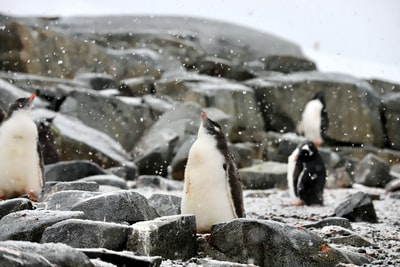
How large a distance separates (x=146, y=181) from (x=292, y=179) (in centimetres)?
178

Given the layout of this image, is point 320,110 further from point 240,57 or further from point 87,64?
point 240,57

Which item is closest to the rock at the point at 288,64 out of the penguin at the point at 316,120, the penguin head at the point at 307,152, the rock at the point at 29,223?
the penguin at the point at 316,120

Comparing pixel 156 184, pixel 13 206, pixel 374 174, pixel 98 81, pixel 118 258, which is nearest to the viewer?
pixel 118 258

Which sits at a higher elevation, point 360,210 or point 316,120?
point 360,210

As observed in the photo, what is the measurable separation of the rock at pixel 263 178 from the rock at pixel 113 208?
506 cm

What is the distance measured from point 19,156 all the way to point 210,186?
172cm

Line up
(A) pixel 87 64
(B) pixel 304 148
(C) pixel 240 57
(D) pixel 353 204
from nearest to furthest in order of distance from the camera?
(D) pixel 353 204 < (B) pixel 304 148 < (A) pixel 87 64 < (C) pixel 240 57

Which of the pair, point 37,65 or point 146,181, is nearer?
point 146,181

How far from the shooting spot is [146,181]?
804 cm

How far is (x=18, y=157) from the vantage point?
496cm


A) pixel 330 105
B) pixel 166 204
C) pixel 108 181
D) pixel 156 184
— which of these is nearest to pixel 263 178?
pixel 156 184

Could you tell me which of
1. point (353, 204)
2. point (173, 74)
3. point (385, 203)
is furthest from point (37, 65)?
point (353, 204)

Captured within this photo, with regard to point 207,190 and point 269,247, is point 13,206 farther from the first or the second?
point 269,247

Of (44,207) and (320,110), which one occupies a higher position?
(44,207)
